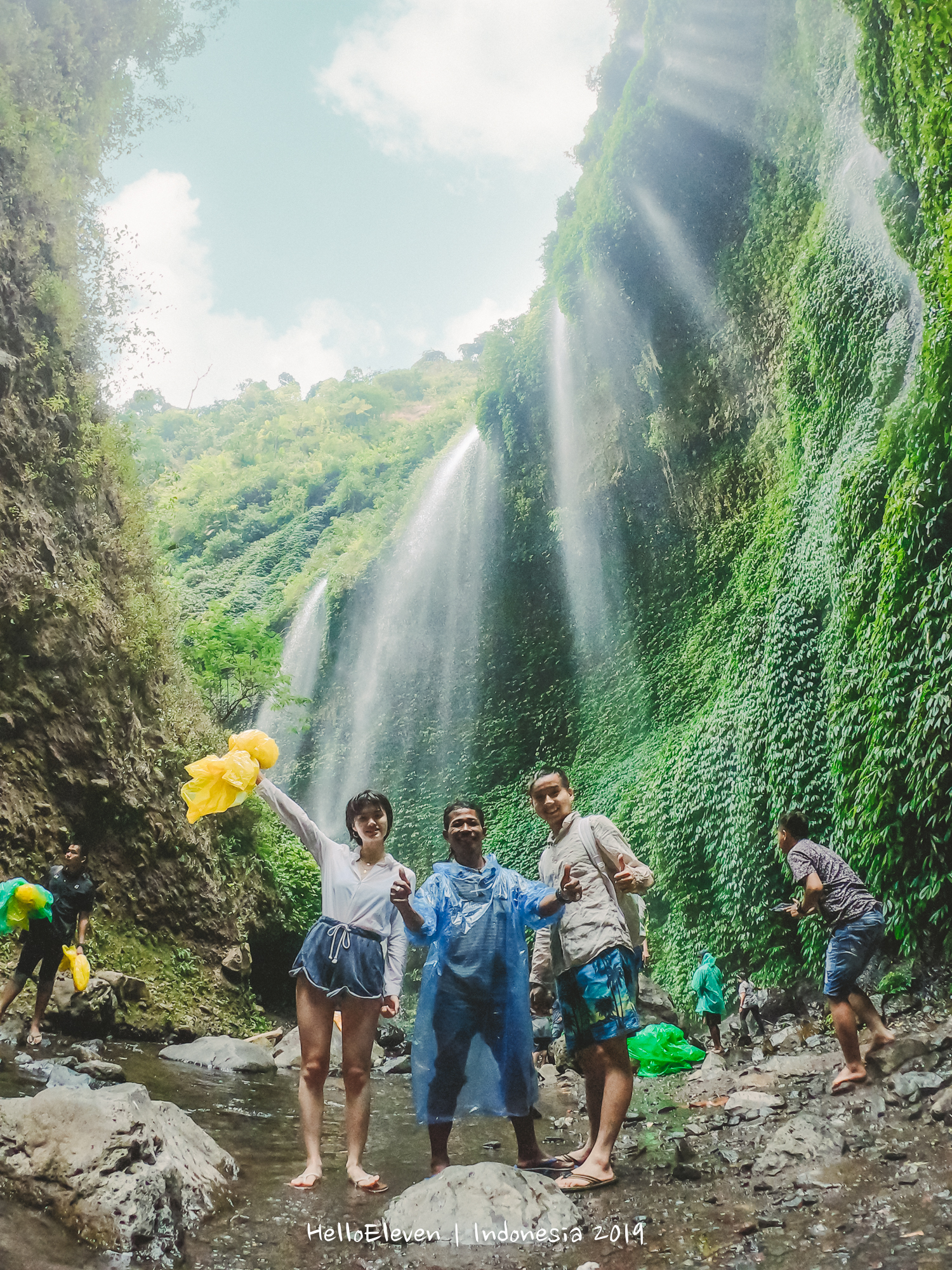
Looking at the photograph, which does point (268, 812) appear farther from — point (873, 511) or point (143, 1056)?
Result: point (873, 511)

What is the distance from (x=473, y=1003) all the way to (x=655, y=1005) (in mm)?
7286

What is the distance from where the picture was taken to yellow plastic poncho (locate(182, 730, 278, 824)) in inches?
116

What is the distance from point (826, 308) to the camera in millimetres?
8414

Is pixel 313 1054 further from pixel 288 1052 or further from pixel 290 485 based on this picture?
pixel 290 485

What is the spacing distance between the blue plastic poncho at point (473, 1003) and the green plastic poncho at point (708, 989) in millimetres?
5452

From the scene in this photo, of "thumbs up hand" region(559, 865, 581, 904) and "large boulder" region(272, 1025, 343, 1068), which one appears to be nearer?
"thumbs up hand" region(559, 865, 581, 904)

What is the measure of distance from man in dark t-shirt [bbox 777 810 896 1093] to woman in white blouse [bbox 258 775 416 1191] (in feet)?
6.90

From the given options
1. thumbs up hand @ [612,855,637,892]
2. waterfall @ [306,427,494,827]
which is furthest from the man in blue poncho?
waterfall @ [306,427,494,827]

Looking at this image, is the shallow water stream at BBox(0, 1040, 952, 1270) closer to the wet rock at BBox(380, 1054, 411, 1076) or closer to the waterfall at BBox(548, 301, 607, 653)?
the wet rock at BBox(380, 1054, 411, 1076)

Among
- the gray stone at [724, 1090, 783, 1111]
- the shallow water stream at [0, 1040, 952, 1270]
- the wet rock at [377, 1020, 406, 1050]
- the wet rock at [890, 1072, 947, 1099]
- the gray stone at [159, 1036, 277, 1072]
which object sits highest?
the wet rock at [377, 1020, 406, 1050]

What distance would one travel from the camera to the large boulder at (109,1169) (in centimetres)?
197

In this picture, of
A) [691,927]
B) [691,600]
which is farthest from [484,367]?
[691,927]

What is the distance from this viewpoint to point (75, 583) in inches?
306

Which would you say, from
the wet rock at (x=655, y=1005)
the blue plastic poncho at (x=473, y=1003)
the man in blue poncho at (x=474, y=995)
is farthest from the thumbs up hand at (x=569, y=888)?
the wet rock at (x=655, y=1005)
